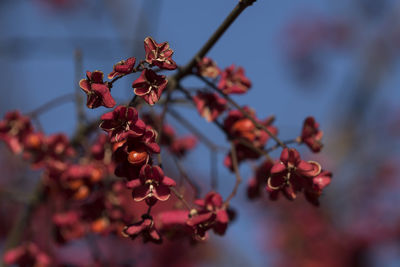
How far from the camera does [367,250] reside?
7.25m

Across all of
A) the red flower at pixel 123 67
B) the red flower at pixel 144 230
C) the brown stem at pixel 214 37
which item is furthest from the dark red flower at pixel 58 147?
the red flower at pixel 123 67

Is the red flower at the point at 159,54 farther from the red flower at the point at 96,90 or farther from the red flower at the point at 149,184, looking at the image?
the red flower at the point at 149,184

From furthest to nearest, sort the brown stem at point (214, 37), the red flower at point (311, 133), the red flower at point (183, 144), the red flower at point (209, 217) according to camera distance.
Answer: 1. the red flower at point (183, 144)
2. the red flower at point (311, 133)
3. the red flower at point (209, 217)
4. the brown stem at point (214, 37)

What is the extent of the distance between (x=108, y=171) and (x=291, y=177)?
98 centimetres

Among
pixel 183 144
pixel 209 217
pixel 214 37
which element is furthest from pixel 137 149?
pixel 183 144

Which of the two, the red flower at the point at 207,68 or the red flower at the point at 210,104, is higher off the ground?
the red flower at the point at 207,68

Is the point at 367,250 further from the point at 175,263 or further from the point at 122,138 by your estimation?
the point at 122,138

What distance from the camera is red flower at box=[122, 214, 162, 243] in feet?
4.67

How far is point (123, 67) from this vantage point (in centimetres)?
127

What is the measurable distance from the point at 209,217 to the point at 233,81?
631mm

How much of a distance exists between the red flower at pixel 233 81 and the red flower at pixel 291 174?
44 cm

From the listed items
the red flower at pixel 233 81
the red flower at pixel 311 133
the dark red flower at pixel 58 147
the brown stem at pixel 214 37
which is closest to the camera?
the brown stem at pixel 214 37

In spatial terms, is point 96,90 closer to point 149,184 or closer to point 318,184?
point 149,184

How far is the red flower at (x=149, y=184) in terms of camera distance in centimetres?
135
